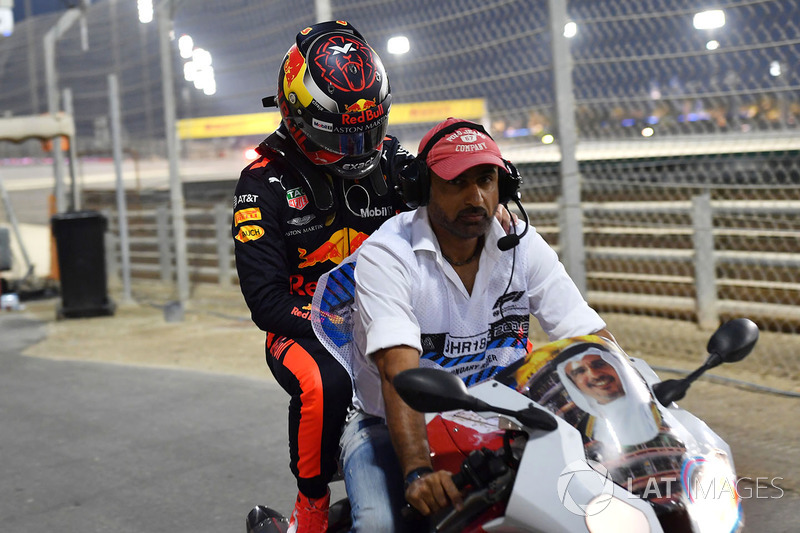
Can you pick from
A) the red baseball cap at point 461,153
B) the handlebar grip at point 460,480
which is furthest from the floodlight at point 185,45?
the handlebar grip at point 460,480

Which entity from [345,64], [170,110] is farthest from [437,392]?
[170,110]

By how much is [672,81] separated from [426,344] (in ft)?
17.3

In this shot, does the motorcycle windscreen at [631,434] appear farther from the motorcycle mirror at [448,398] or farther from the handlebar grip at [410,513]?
the handlebar grip at [410,513]

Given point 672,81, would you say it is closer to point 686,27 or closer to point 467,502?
point 686,27

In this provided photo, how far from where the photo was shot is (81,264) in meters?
12.9

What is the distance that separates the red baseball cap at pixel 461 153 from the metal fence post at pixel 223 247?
40.3ft

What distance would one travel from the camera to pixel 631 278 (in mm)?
9156

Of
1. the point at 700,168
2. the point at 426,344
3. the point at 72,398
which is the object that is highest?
the point at 700,168

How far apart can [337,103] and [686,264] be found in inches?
299

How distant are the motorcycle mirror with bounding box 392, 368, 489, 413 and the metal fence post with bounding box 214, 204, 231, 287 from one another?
42.2ft

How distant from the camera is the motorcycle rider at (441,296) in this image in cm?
256

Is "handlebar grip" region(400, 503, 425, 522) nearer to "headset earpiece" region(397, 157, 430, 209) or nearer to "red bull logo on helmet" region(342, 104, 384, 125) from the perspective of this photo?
"headset earpiece" region(397, 157, 430, 209)

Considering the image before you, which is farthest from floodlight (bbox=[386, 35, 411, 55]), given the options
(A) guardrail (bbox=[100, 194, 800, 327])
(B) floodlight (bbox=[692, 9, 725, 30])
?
(B) floodlight (bbox=[692, 9, 725, 30])

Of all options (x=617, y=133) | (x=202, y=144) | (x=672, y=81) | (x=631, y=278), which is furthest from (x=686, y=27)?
(x=202, y=144)
